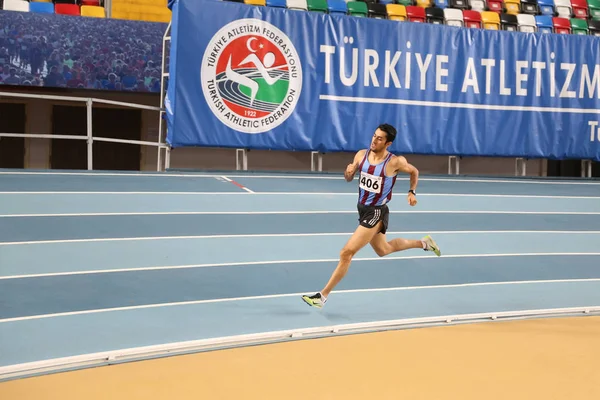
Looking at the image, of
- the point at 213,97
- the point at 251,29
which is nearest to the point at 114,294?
the point at 213,97

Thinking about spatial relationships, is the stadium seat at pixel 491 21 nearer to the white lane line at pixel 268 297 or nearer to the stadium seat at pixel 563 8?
the stadium seat at pixel 563 8

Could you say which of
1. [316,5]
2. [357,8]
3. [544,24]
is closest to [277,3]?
[316,5]

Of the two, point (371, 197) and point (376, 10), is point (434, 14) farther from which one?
point (371, 197)

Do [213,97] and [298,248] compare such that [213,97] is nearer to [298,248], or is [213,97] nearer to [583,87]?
[298,248]

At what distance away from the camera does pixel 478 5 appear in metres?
17.7

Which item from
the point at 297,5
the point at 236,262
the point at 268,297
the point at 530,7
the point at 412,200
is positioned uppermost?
the point at 530,7

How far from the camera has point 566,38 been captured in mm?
14664

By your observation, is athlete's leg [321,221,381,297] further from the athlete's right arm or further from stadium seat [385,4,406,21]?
stadium seat [385,4,406,21]

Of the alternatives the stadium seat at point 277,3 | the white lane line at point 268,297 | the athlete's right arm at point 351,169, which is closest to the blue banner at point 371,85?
the stadium seat at point 277,3

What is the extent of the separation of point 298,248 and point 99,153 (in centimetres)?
1004

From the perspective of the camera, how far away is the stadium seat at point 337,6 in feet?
51.2

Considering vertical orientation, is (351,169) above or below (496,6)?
below

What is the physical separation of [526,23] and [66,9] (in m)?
9.63

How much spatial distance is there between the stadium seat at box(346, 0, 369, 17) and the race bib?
381 inches
